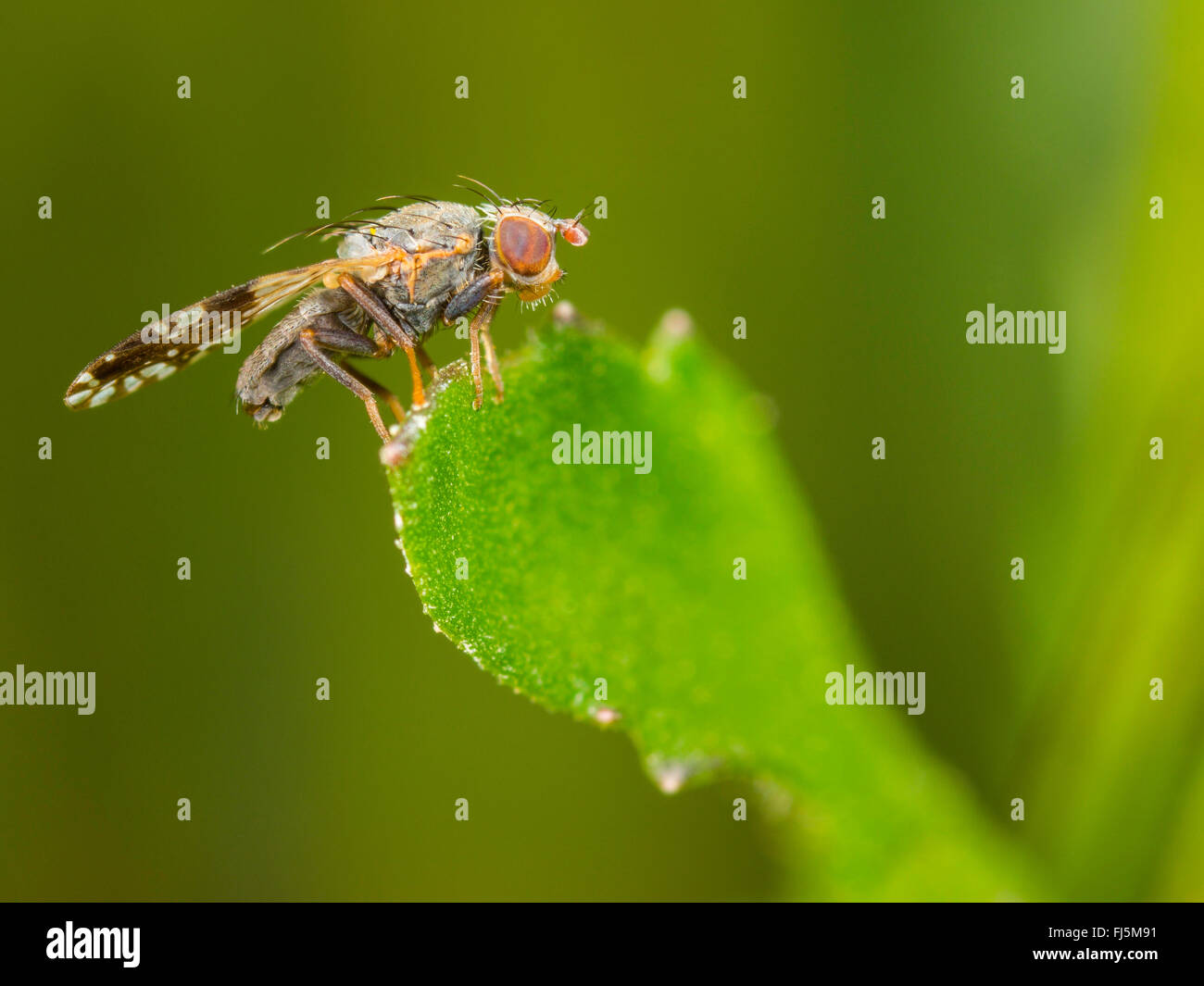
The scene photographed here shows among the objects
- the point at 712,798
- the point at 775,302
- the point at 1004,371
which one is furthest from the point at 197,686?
the point at 1004,371

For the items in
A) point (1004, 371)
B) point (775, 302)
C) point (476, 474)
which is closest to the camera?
Answer: point (476, 474)

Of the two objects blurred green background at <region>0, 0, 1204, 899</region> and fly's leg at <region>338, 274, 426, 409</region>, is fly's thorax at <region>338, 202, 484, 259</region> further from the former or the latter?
blurred green background at <region>0, 0, 1204, 899</region>

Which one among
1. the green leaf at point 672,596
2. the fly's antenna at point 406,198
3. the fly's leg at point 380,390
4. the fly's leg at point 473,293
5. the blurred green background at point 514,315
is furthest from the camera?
the fly's leg at point 473,293

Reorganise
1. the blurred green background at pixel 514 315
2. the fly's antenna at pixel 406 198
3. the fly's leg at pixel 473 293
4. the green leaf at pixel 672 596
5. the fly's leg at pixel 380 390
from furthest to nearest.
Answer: the fly's leg at pixel 473 293 → the fly's leg at pixel 380 390 → the fly's antenna at pixel 406 198 → the blurred green background at pixel 514 315 → the green leaf at pixel 672 596

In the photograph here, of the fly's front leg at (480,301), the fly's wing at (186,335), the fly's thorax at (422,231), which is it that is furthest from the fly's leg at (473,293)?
the fly's wing at (186,335)

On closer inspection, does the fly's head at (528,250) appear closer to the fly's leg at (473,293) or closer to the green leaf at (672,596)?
the fly's leg at (473,293)

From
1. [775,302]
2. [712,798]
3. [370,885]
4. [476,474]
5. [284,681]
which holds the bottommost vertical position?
[370,885]

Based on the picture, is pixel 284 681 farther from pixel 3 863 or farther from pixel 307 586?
pixel 3 863

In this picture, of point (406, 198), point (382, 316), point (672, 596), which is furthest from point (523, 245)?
point (672, 596)
